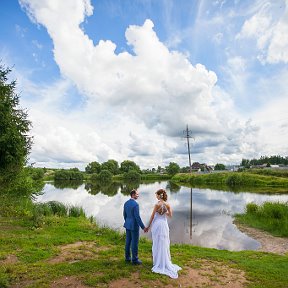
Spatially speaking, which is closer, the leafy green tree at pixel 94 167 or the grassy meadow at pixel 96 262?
the grassy meadow at pixel 96 262

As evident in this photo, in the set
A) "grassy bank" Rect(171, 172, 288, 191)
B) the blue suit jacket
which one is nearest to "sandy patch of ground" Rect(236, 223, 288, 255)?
the blue suit jacket

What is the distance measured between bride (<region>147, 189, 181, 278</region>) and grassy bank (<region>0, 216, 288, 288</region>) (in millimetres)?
340

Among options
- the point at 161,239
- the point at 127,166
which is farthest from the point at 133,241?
the point at 127,166

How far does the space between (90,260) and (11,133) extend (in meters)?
8.59

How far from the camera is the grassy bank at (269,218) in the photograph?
17.0 m

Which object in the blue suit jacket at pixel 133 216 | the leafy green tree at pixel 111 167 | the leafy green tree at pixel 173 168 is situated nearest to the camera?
the blue suit jacket at pixel 133 216

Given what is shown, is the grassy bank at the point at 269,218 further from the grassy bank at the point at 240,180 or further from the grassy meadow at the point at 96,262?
the grassy bank at the point at 240,180

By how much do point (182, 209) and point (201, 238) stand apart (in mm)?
11337

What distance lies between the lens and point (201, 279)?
8.04 m

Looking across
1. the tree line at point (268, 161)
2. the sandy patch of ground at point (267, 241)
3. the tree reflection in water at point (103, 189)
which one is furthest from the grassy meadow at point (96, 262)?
the tree line at point (268, 161)

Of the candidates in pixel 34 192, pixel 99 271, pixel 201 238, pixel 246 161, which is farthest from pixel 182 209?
pixel 246 161

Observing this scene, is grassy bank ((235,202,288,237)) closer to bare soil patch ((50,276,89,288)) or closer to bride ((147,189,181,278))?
bride ((147,189,181,278))

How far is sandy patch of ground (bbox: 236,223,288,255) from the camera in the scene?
42.2 ft

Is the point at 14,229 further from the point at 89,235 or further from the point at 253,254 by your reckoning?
the point at 253,254
